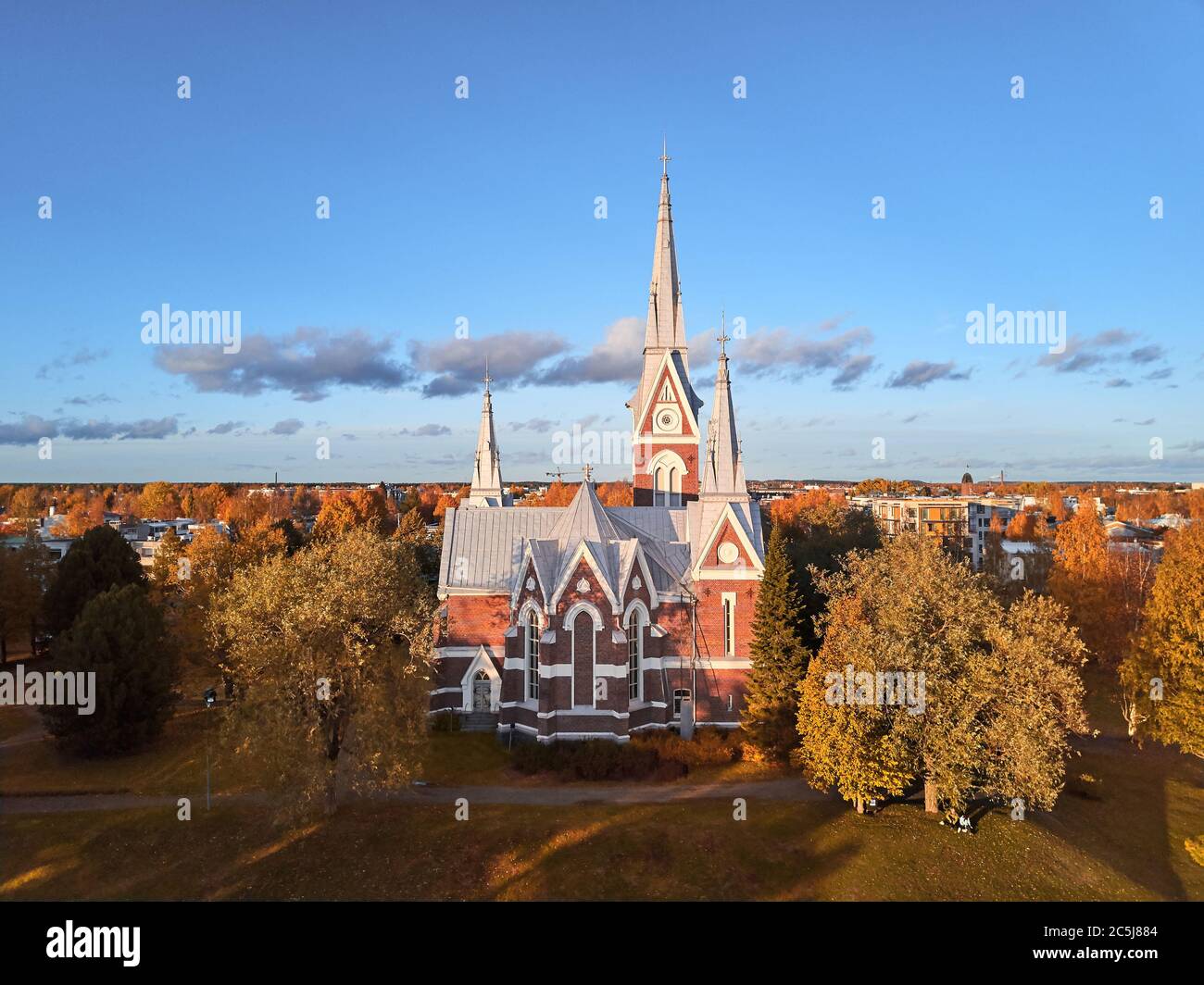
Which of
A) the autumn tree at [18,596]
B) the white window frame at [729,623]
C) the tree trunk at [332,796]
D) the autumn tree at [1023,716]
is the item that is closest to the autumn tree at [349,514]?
the autumn tree at [18,596]

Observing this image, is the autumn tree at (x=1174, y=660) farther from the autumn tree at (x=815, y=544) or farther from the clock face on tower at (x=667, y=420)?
the clock face on tower at (x=667, y=420)

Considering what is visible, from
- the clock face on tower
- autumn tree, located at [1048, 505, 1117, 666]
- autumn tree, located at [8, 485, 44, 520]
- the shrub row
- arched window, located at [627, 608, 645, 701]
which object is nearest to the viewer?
the shrub row

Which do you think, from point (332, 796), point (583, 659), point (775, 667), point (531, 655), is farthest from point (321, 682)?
point (775, 667)

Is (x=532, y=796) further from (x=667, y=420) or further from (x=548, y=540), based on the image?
(x=667, y=420)

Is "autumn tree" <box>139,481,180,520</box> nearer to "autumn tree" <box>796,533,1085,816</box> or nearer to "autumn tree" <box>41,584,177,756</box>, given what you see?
"autumn tree" <box>41,584,177,756</box>

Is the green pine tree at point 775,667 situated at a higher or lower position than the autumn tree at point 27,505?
lower

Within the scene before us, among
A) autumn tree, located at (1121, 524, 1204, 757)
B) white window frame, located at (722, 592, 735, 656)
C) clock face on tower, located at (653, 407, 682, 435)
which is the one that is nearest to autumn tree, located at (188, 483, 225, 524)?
clock face on tower, located at (653, 407, 682, 435)
